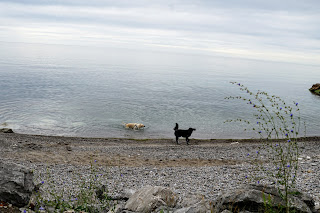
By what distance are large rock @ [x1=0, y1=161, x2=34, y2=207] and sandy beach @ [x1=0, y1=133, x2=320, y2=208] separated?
44 centimetres

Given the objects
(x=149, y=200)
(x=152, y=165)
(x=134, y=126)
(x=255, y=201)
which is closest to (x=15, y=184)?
(x=149, y=200)

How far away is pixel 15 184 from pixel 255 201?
5908mm

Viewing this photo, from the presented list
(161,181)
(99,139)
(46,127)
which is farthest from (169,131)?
(161,181)

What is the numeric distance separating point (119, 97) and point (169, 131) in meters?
21.1

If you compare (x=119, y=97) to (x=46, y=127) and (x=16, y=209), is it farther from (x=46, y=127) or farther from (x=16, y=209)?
(x=16, y=209)

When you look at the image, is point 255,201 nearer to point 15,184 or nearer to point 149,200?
point 149,200

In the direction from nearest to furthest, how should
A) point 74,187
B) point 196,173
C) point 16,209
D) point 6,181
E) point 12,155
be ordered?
point 16,209 → point 6,181 → point 74,187 → point 196,173 → point 12,155

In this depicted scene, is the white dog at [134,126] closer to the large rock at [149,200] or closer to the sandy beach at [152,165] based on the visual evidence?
the sandy beach at [152,165]

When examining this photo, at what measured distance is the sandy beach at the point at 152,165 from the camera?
31.8 feet

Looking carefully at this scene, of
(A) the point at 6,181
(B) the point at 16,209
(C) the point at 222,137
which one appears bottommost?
(C) the point at 222,137

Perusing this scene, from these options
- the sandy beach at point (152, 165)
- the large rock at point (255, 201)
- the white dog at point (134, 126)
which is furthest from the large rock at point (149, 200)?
the white dog at point (134, 126)

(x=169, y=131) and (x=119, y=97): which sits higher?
→ (x=119, y=97)

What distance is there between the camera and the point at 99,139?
83.0 ft

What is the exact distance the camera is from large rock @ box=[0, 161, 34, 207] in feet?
21.7
